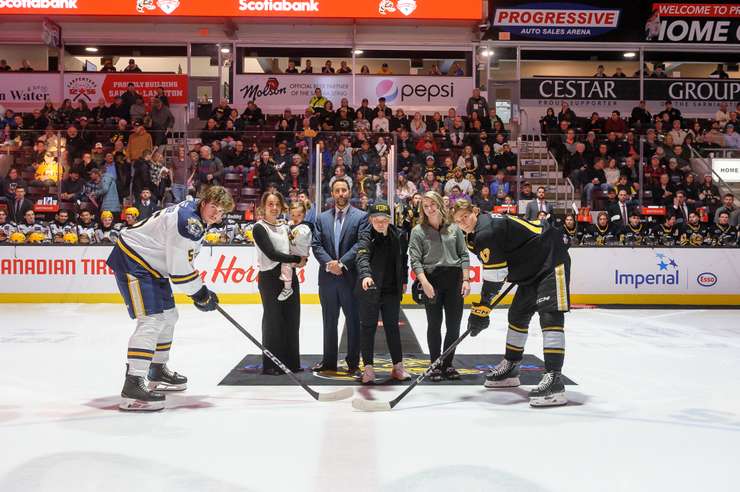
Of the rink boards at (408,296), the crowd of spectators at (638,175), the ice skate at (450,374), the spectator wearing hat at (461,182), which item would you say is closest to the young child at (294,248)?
the ice skate at (450,374)

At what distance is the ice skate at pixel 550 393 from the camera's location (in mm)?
4836

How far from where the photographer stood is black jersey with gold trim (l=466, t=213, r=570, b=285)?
488 centimetres

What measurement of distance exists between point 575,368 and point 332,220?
241 centimetres

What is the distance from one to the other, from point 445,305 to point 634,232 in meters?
6.84

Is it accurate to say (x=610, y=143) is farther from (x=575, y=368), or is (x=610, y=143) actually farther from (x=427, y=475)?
(x=427, y=475)

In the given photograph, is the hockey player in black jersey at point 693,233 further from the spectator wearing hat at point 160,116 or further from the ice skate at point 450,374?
the spectator wearing hat at point 160,116

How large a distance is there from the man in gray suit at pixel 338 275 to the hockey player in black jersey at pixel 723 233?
7719 mm

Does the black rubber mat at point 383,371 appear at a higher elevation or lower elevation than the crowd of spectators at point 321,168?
lower

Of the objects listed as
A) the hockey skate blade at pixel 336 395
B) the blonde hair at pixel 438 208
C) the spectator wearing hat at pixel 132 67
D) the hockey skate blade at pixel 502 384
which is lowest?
the hockey skate blade at pixel 502 384

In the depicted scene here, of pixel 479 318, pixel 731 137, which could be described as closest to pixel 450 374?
pixel 479 318

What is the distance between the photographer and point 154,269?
4879 millimetres

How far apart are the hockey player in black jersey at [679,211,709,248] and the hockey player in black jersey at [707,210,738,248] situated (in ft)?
0.40

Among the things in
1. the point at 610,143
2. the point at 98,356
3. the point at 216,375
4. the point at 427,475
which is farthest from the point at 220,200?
the point at 610,143

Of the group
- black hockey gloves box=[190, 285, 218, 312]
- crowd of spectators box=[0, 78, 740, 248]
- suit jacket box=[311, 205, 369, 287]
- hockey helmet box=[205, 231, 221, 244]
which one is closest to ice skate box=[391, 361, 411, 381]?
suit jacket box=[311, 205, 369, 287]
